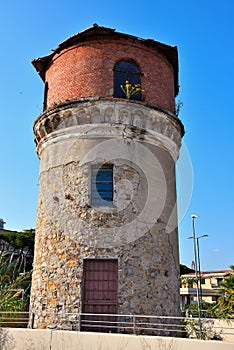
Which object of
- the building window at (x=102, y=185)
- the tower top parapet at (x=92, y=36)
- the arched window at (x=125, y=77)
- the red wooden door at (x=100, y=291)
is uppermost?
the tower top parapet at (x=92, y=36)

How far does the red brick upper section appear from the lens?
45.1ft

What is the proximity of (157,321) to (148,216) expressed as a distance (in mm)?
3434

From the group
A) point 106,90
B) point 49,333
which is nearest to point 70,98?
point 106,90

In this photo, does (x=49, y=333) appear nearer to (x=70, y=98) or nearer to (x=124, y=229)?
(x=124, y=229)

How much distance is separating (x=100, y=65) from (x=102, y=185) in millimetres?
4888

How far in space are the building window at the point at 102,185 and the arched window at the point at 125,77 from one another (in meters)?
3.08

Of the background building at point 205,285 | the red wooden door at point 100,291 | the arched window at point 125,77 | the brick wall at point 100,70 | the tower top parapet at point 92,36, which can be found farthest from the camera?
the background building at point 205,285

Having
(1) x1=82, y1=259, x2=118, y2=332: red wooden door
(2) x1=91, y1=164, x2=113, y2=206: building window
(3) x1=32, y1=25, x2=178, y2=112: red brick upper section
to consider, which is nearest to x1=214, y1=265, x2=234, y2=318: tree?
(1) x1=82, y1=259, x2=118, y2=332: red wooden door

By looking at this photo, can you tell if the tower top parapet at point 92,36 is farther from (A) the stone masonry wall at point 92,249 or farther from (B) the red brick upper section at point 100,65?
(A) the stone masonry wall at point 92,249

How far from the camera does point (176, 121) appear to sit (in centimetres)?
1445

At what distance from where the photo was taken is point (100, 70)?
45.3 feet

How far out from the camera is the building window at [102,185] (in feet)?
40.4

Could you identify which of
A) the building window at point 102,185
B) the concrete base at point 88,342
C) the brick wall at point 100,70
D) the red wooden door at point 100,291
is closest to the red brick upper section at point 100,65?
the brick wall at point 100,70

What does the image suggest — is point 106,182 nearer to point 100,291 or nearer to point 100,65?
point 100,291
